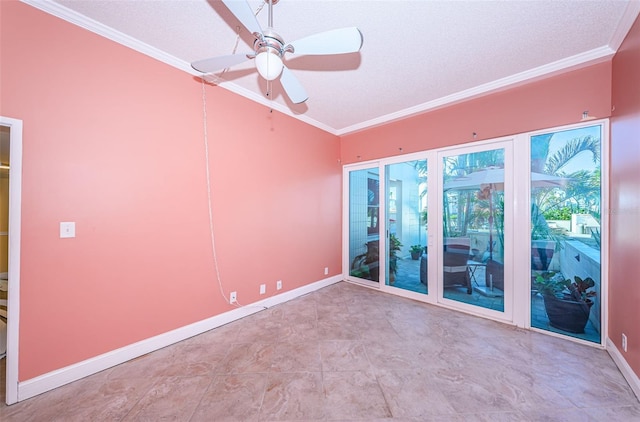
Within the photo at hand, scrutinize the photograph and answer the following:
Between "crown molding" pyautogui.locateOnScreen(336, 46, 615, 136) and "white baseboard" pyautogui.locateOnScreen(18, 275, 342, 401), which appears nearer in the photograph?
"white baseboard" pyautogui.locateOnScreen(18, 275, 342, 401)

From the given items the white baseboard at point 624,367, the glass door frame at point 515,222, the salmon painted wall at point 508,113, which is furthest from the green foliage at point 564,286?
the salmon painted wall at point 508,113

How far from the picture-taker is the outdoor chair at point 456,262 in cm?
312

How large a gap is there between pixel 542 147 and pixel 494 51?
1217mm

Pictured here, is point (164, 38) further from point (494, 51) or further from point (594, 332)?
point (594, 332)

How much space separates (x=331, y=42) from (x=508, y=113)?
8.20ft

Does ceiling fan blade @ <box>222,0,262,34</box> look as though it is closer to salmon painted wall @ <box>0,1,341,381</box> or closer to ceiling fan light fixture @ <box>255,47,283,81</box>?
ceiling fan light fixture @ <box>255,47,283,81</box>

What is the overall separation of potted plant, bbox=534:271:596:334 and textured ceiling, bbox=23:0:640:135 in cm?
220

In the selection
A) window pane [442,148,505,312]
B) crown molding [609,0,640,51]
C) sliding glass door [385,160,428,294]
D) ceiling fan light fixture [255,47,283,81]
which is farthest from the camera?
sliding glass door [385,160,428,294]

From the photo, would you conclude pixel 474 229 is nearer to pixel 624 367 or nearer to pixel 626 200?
pixel 626 200

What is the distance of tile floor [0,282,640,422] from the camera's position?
154 centimetres

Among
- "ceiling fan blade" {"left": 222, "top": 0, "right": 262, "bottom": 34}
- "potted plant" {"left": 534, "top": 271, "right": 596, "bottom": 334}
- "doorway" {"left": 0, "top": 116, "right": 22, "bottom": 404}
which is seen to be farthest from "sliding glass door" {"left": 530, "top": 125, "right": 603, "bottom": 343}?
"doorway" {"left": 0, "top": 116, "right": 22, "bottom": 404}

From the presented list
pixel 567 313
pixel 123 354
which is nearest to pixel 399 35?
pixel 567 313

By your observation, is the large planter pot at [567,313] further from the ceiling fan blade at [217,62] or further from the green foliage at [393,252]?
the ceiling fan blade at [217,62]

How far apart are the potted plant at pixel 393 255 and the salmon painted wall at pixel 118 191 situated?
2.09 m
